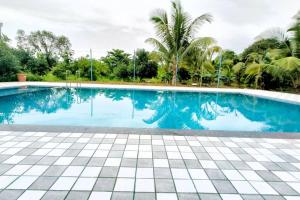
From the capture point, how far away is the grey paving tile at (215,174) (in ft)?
6.78

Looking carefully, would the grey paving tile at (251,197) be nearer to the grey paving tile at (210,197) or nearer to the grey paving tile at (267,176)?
the grey paving tile at (210,197)

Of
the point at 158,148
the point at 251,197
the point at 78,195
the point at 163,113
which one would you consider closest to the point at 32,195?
the point at 78,195

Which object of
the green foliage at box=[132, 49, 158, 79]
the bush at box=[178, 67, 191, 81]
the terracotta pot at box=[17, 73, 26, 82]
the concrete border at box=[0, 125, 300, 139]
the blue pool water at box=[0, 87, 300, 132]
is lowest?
the blue pool water at box=[0, 87, 300, 132]

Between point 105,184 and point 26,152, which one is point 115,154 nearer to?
point 105,184

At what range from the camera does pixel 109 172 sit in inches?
83.1

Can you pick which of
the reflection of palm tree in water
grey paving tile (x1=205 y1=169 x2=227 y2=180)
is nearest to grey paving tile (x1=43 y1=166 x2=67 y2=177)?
grey paving tile (x1=205 y1=169 x2=227 y2=180)

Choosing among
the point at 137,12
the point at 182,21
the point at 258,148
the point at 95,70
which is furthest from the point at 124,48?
the point at 258,148

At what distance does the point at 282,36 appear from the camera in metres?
10.7

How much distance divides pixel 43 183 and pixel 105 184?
59 centimetres

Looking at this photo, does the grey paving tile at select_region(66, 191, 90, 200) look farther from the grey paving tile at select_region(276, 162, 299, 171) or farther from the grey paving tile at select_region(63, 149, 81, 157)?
the grey paving tile at select_region(276, 162, 299, 171)

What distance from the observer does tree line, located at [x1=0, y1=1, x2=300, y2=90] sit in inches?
424

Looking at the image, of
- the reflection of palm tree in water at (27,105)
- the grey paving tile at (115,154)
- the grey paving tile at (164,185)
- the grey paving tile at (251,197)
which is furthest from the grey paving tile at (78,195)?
the reflection of palm tree in water at (27,105)

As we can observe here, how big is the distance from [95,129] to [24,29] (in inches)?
783

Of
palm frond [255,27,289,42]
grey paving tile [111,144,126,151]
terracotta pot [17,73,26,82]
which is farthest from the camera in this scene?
terracotta pot [17,73,26,82]
